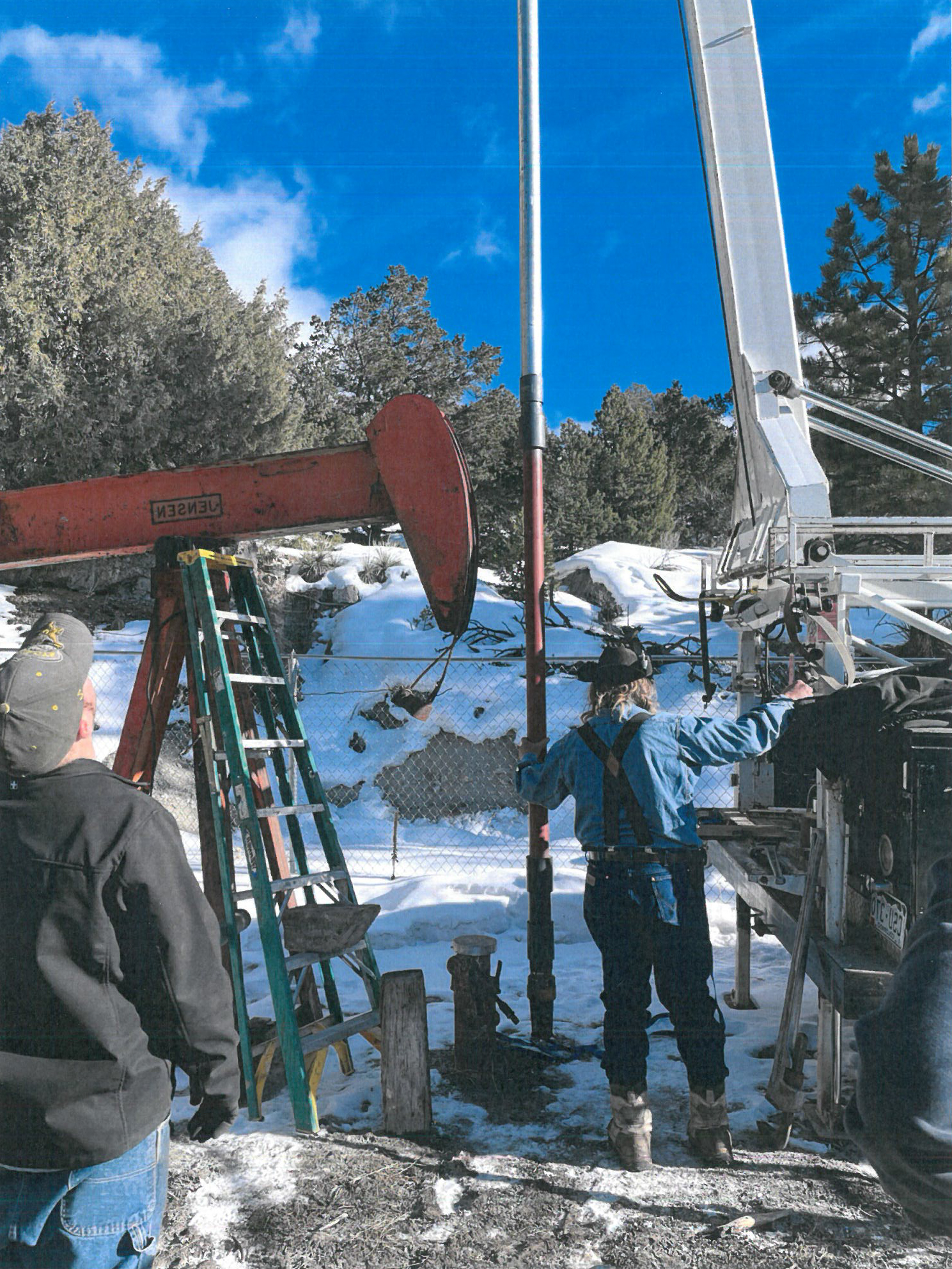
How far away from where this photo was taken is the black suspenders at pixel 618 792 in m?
3.56

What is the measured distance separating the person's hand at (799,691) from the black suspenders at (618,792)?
28.8 inches

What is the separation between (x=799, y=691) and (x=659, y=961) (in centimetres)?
131

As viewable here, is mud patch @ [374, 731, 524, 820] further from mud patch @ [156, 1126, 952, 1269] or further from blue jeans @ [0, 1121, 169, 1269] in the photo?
blue jeans @ [0, 1121, 169, 1269]

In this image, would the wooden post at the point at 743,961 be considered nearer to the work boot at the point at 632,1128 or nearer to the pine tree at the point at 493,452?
the work boot at the point at 632,1128

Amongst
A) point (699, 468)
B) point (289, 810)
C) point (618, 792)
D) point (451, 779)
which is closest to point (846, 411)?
point (618, 792)

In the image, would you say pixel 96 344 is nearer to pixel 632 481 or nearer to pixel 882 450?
pixel 632 481

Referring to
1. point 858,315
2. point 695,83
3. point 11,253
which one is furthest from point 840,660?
point 11,253

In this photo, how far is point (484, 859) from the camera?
10.3m

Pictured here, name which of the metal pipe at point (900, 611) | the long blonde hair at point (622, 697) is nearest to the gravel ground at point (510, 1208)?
the long blonde hair at point (622, 697)

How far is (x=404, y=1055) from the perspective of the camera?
12.4 ft

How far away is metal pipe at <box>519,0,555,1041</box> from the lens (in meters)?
4.73

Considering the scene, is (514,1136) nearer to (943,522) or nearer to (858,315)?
(943,522)

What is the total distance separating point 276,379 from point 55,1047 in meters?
19.0

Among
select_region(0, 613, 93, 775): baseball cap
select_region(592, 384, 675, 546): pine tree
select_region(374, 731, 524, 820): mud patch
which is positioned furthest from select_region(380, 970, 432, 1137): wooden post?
select_region(592, 384, 675, 546): pine tree
